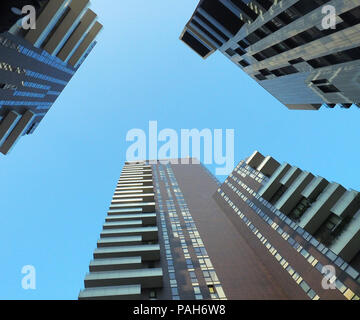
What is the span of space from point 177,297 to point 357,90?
127 ft

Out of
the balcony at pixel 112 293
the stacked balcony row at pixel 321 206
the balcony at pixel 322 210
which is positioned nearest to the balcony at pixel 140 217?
the balcony at pixel 112 293

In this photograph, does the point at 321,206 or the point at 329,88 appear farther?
the point at 329,88

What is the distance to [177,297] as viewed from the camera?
37.2 m

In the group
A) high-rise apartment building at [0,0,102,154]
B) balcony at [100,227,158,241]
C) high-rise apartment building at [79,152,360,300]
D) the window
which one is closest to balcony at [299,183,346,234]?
high-rise apartment building at [79,152,360,300]

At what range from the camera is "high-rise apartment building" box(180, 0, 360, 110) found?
30.8m

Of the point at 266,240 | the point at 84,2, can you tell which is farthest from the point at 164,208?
the point at 84,2

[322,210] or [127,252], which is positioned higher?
[322,210]

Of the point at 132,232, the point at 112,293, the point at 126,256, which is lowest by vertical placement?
the point at 112,293

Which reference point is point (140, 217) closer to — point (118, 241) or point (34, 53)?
point (118, 241)

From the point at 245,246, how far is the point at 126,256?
24.9 metres

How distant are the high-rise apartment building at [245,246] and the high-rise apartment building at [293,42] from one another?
50.9 feet

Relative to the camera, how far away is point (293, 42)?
39281 millimetres

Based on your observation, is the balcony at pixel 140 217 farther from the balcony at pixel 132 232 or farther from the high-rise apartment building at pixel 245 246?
the balcony at pixel 132 232

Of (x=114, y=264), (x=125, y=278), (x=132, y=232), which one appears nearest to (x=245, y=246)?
(x=132, y=232)
